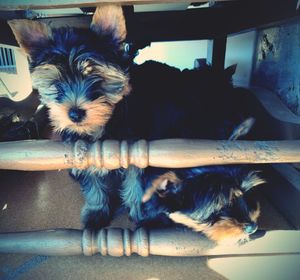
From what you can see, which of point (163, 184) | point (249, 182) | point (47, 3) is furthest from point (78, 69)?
point (249, 182)

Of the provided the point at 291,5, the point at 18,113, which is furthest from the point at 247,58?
the point at 18,113

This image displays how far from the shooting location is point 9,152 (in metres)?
1.05

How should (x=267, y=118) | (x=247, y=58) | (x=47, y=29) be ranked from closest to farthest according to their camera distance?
(x=47, y=29), (x=267, y=118), (x=247, y=58)

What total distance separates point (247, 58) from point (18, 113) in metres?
2.05

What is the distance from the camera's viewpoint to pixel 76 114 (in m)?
1.12

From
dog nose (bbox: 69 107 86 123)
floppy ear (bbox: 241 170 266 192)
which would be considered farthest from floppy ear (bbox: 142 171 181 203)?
dog nose (bbox: 69 107 86 123)

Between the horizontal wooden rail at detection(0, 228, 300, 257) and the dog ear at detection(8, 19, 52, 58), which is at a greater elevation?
the dog ear at detection(8, 19, 52, 58)

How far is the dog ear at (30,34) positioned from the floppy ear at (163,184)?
765mm

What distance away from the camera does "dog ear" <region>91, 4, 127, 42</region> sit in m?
1.05

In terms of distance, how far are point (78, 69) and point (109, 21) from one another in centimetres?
24

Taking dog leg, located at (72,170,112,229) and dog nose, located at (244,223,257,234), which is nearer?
dog nose, located at (244,223,257,234)

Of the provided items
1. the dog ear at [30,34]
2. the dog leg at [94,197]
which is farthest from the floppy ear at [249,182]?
the dog ear at [30,34]

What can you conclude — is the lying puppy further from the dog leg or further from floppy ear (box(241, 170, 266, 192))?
the dog leg

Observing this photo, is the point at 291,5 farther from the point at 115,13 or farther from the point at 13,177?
the point at 13,177
